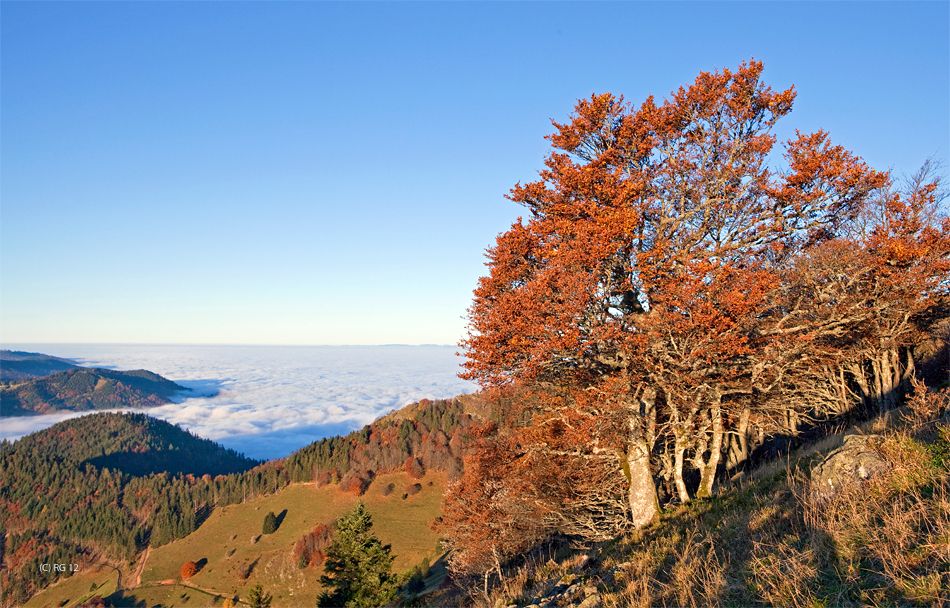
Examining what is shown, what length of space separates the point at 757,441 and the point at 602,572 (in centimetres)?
2039

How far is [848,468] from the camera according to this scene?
7.81 metres

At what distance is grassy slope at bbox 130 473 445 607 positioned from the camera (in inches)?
3804

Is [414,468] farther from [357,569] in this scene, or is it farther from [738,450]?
[738,450]

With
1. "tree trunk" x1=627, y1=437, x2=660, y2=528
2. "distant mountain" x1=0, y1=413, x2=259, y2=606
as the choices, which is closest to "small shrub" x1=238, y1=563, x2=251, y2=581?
"distant mountain" x1=0, y1=413, x2=259, y2=606

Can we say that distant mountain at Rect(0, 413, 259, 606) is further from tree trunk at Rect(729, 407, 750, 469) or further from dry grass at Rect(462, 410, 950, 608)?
dry grass at Rect(462, 410, 950, 608)

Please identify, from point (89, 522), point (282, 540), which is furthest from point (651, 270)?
point (89, 522)

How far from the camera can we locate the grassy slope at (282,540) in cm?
9662

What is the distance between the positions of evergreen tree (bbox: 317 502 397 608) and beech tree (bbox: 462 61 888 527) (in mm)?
28858

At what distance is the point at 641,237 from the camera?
1543cm

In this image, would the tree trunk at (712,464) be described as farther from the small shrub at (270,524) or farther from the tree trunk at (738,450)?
the small shrub at (270,524)

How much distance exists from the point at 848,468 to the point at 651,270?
799 cm

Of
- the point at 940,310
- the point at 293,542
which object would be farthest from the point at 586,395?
the point at 293,542

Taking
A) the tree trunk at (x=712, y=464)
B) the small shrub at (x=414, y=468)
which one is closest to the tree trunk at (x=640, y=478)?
the tree trunk at (x=712, y=464)

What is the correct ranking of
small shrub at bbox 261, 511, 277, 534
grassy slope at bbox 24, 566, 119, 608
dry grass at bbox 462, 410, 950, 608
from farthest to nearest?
grassy slope at bbox 24, 566, 119, 608, small shrub at bbox 261, 511, 277, 534, dry grass at bbox 462, 410, 950, 608
